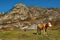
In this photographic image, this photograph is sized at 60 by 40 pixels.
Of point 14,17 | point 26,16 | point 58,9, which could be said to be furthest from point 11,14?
point 58,9

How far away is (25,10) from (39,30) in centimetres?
10220

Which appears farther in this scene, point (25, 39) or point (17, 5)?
point (17, 5)

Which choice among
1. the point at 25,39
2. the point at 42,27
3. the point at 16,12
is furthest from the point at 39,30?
the point at 16,12

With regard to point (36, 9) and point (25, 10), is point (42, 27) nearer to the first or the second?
point (25, 10)

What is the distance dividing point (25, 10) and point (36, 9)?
1432 cm

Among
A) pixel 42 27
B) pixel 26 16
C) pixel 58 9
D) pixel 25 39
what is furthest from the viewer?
pixel 58 9

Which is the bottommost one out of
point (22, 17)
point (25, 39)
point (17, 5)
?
point (25, 39)

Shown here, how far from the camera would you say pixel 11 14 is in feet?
466

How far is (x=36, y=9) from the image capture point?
152 metres

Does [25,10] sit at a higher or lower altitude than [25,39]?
higher

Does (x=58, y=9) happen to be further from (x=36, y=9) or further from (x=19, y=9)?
(x=19, y=9)

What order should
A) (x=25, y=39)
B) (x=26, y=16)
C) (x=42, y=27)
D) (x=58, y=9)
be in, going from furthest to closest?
(x=58, y=9), (x=26, y=16), (x=42, y=27), (x=25, y=39)

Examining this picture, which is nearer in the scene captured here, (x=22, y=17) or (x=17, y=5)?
(x=22, y=17)

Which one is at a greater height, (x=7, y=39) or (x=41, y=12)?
(x=41, y=12)
